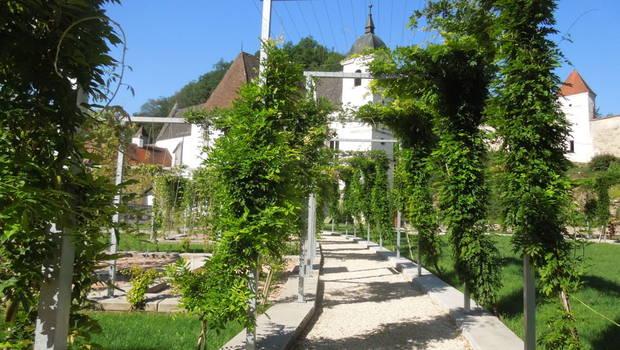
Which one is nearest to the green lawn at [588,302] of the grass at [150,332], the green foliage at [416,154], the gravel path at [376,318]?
the gravel path at [376,318]

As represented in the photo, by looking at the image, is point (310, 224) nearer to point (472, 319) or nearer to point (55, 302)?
point (472, 319)

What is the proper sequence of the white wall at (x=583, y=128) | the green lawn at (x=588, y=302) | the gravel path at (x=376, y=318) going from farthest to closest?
the white wall at (x=583, y=128)
the gravel path at (x=376, y=318)
the green lawn at (x=588, y=302)

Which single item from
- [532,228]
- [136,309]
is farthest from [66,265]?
[136,309]

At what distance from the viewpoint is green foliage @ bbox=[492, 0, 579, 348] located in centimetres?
361

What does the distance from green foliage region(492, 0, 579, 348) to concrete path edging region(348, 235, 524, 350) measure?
150 cm

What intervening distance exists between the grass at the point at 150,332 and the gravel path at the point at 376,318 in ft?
3.78

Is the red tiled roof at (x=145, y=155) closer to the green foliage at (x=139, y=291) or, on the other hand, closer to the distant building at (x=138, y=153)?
the distant building at (x=138, y=153)

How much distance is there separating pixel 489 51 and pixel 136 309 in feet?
20.6

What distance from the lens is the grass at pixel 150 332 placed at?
4383 millimetres

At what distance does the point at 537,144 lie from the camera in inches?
147

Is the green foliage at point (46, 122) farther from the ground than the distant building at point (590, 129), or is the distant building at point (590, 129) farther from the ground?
the distant building at point (590, 129)

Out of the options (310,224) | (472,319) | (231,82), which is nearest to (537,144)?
(472,319)

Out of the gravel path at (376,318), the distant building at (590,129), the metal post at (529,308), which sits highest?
the distant building at (590,129)

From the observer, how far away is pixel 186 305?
3.34 meters
